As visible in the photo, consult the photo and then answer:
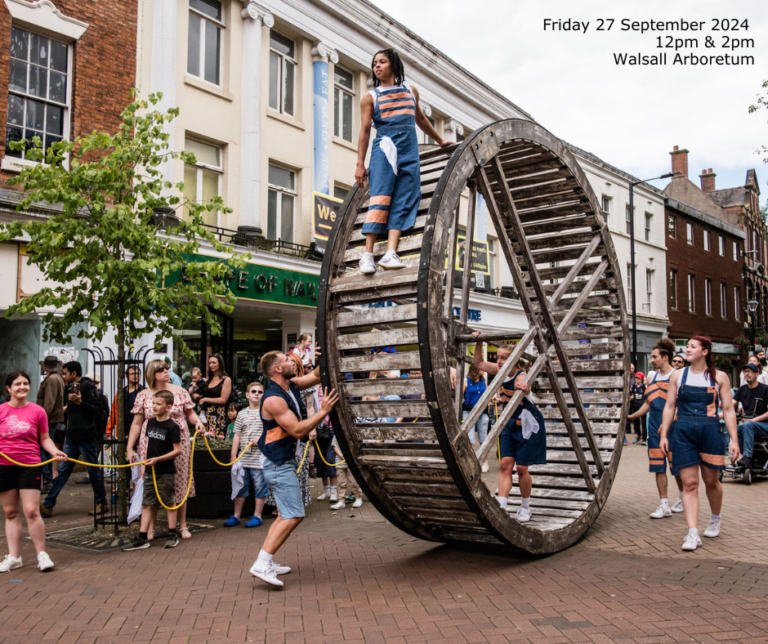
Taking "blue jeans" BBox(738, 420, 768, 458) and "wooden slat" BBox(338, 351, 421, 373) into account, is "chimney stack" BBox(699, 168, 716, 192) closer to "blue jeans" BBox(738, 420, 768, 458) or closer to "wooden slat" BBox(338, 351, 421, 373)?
"blue jeans" BBox(738, 420, 768, 458)

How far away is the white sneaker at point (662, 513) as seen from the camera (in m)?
8.13

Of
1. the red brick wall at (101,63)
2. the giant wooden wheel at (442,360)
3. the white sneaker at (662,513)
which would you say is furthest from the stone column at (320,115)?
the white sneaker at (662,513)

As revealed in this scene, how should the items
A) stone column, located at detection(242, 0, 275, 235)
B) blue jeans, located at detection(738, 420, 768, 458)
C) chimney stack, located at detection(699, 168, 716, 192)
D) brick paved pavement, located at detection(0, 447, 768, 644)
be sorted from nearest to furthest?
brick paved pavement, located at detection(0, 447, 768, 644) < blue jeans, located at detection(738, 420, 768, 458) < stone column, located at detection(242, 0, 275, 235) < chimney stack, located at detection(699, 168, 716, 192)

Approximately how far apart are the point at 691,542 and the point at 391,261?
3744 mm

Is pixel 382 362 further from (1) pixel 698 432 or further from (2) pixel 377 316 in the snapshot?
(1) pixel 698 432

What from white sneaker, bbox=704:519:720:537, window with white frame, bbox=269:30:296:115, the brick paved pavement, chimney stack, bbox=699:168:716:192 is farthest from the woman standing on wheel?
chimney stack, bbox=699:168:716:192

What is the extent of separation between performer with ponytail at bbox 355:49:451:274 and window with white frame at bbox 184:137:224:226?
10758mm

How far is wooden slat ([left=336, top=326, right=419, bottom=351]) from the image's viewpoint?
562cm

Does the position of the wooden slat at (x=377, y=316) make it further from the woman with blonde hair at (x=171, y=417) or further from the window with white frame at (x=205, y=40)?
the window with white frame at (x=205, y=40)

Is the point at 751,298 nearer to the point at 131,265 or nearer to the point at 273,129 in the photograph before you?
the point at 273,129

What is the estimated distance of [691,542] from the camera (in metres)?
6.50

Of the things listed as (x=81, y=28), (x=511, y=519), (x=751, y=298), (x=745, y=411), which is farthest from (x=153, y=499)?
(x=751, y=298)

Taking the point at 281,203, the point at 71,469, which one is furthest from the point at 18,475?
the point at 281,203

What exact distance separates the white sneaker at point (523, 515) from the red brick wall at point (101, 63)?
1082 centimetres
